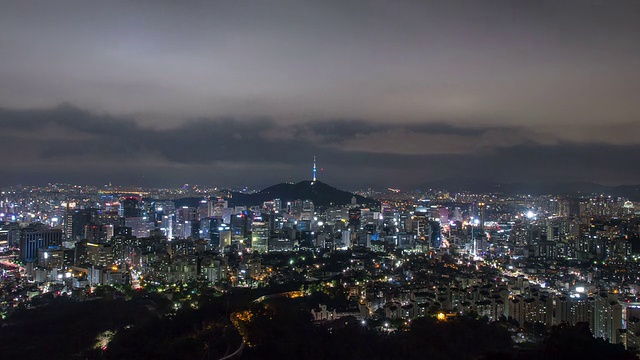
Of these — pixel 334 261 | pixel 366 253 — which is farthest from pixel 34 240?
pixel 366 253

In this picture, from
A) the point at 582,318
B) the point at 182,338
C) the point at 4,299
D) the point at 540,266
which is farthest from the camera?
the point at 540,266

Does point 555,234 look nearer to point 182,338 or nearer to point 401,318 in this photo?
point 401,318

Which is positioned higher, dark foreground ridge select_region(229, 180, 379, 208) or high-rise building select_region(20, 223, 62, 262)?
dark foreground ridge select_region(229, 180, 379, 208)

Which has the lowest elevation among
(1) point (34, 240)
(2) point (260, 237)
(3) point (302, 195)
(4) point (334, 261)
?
(4) point (334, 261)

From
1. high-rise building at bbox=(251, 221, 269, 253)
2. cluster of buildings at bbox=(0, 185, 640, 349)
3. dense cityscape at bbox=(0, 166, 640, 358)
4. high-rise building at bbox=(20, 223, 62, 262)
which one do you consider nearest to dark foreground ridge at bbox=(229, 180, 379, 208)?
dense cityscape at bbox=(0, 166, 640, 358)

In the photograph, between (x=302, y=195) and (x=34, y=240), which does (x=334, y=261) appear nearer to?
(x=34, y=240)

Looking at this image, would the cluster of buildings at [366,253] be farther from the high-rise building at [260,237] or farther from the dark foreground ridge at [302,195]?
the dark foreground ridge at [302,195]

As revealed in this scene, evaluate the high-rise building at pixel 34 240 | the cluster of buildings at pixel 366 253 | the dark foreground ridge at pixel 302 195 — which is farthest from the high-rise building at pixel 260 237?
the dark foreground ridge at pixel 302 195

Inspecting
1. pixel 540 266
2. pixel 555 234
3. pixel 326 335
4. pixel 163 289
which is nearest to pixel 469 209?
pixel 555 234

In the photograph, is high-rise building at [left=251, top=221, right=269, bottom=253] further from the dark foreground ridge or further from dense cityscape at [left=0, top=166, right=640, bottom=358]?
the dark foreground ridge
